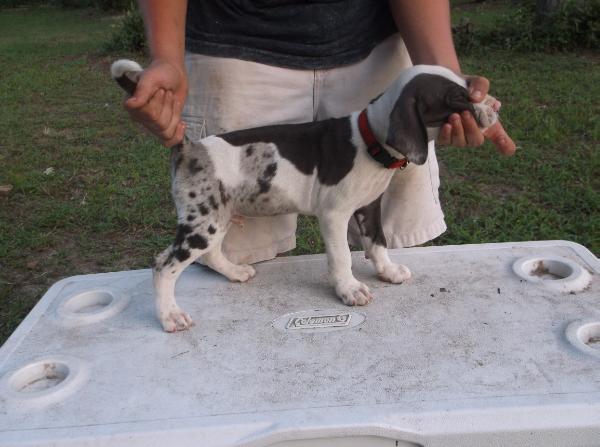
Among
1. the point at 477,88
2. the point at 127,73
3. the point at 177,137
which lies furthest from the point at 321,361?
the point at 127,73

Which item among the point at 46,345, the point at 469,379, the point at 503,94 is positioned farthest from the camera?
the point at 503,94

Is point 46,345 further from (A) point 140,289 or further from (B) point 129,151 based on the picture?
(B) point 129,151

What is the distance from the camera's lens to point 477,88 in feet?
6.50

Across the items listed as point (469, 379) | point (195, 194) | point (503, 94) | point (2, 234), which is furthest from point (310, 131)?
point (503, 94)

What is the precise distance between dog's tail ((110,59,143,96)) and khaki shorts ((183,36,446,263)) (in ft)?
1.64

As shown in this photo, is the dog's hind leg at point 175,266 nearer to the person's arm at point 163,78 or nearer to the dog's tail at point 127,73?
the person's arm at point 163,78

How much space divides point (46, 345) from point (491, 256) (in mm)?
1691

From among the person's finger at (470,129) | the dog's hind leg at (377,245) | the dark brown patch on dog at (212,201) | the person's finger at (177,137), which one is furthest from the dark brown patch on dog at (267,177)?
the person's finger at (470,129)

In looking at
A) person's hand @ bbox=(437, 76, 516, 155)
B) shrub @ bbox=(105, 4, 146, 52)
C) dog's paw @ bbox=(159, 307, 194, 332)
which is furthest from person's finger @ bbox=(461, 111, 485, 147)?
shrub @ bbox=(105, 4, 146, 52)

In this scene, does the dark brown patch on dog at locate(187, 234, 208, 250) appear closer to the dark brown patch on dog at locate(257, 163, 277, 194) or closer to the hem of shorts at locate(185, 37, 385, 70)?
the dark brown patch on dog at locate(257, 163, 277, 194)

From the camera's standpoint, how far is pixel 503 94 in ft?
21.1

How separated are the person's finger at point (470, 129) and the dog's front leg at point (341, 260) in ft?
1.61

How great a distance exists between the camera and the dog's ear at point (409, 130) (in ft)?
6.28

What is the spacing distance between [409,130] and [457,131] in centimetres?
15
